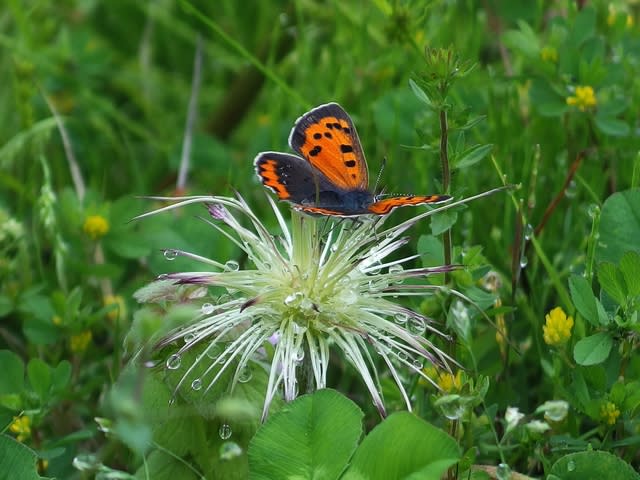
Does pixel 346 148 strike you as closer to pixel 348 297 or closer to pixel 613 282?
pixel 348 297

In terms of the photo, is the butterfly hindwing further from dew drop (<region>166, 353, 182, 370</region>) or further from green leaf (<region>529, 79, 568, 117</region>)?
green leaf (<region>529, 79, 568, 117</region>)

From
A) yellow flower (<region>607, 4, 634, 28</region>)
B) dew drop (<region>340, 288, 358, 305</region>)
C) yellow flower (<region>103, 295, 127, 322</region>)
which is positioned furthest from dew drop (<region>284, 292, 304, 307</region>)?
yellow flower (<region>607, 4, 634, 28</region>)

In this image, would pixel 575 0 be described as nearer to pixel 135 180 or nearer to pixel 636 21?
pixel 636 21

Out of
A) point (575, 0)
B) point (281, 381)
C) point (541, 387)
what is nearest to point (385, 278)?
point (281, 381)

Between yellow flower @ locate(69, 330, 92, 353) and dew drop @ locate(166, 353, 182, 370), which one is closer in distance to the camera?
dew drop @ locate(166, 353, 182, 370)

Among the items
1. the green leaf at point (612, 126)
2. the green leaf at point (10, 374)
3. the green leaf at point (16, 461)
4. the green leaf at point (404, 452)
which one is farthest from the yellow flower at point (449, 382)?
the green leaf at point (612, 126)

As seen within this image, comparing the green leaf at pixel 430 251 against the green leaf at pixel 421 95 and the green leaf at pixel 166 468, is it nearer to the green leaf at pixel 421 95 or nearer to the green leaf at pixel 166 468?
the green leaf at pixel 421 95
